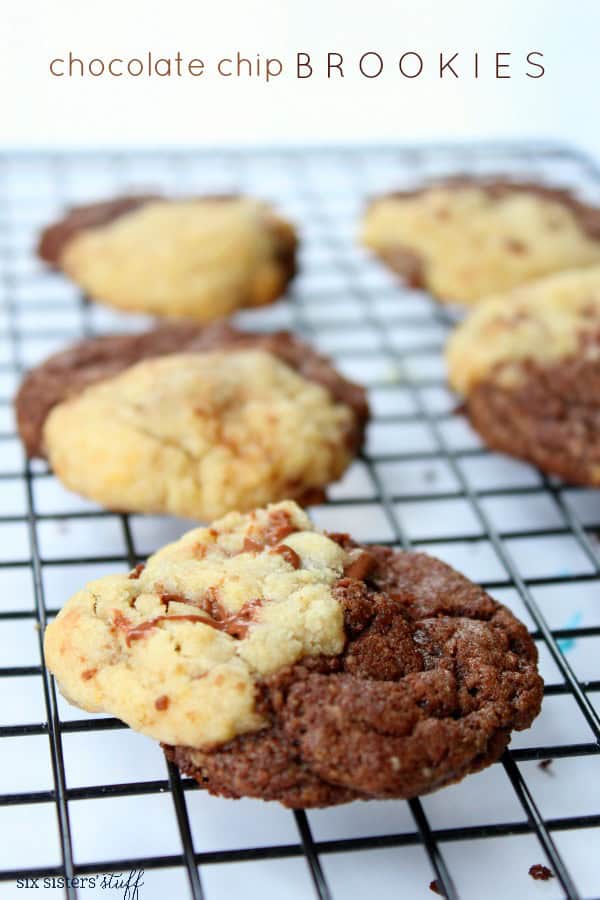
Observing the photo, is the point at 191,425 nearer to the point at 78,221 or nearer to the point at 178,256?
the point at 178,256

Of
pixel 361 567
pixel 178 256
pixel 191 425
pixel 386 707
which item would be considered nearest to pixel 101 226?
pixel 178 256

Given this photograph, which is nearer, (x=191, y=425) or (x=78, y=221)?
(x=191, y=425)

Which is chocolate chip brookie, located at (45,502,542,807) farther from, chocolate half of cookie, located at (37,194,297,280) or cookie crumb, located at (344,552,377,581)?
chocolate half of cookie, located at (37,194,297,280)

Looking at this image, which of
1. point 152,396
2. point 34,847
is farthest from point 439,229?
point 34,847

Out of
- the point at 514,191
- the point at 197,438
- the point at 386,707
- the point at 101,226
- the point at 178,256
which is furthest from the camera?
the point at 514,191

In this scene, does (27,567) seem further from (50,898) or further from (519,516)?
(519,516)

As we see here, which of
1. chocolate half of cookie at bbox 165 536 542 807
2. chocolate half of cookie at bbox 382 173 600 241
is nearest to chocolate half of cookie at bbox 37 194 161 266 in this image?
chocolate half of cookie at bbox 382 173 600 241
